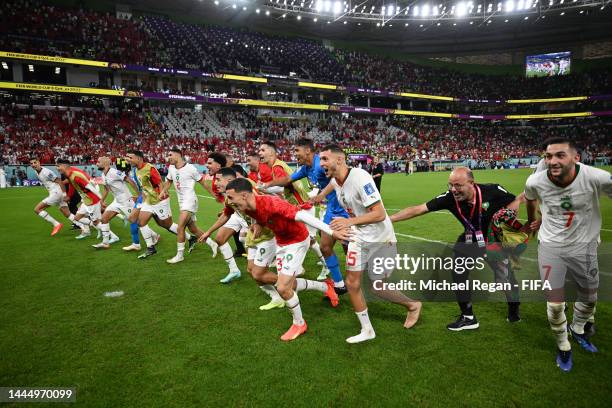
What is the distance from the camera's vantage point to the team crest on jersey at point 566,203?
11.0ft

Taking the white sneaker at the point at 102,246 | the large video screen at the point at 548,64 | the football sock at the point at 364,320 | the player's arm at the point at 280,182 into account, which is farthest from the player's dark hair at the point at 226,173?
the large video screen at the point at 548,64

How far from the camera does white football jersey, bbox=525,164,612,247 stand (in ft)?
10.8

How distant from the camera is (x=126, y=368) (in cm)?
362

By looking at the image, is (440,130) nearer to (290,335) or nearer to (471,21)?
(471,21)

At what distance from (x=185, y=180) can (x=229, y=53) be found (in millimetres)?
43227

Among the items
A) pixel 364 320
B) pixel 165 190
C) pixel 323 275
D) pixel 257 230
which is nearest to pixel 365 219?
pixel 364 320

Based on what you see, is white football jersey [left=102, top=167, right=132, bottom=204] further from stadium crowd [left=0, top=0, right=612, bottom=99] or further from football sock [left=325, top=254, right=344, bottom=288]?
stadium crowd [left=0, top=0, right=612, bottom=99]

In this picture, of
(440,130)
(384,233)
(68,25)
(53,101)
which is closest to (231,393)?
(384,233)

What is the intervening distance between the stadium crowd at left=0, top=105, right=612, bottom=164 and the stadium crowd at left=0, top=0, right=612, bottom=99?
5.45m

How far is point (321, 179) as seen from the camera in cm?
591

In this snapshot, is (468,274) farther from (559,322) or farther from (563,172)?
(563,172)

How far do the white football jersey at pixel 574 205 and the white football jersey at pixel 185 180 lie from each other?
6127mm

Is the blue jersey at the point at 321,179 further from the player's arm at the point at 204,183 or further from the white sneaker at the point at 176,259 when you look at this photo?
the white sneaker at the point at 176,259

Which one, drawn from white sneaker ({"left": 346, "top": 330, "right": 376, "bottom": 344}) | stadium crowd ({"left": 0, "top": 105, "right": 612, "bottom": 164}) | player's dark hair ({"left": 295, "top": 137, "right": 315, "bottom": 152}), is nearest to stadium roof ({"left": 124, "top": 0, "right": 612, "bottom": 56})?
stadium crowd ({"left": 0, "top": 105, "right": 612, "bottom": 164})
